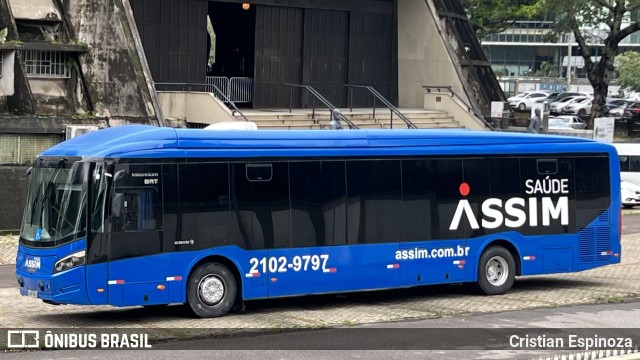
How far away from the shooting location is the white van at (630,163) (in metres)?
47.4

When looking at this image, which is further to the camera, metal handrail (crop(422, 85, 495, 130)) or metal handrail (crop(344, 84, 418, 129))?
metal handrail (crop(422, 85, 495, 130))

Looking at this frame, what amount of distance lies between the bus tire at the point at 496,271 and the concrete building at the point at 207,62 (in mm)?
14018

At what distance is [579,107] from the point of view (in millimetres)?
79000

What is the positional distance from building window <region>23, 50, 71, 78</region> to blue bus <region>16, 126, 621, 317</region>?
617 inches

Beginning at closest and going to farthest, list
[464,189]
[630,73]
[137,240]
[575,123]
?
[137,240], [464,189], [575,123], [630,73]

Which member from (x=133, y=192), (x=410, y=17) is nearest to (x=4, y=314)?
(x=133, y=192)

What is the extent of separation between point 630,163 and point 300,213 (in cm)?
3313

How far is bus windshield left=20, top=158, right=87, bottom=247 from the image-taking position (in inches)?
624

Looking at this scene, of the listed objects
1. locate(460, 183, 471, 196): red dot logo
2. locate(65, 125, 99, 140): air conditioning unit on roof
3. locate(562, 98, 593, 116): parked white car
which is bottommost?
locate(460, 183, 471, 196): red dot logo

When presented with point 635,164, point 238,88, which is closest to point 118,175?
point 238,88

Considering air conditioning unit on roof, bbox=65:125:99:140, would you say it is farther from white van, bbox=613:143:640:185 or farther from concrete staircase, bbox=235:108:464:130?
white van, bbox=613:143:640:185

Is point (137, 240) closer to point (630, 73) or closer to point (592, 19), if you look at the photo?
point (592, 19)

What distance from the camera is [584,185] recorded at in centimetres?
2088

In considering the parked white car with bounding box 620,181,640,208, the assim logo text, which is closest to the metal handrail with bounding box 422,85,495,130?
the parked white car with bounding box 620,181,640,208
